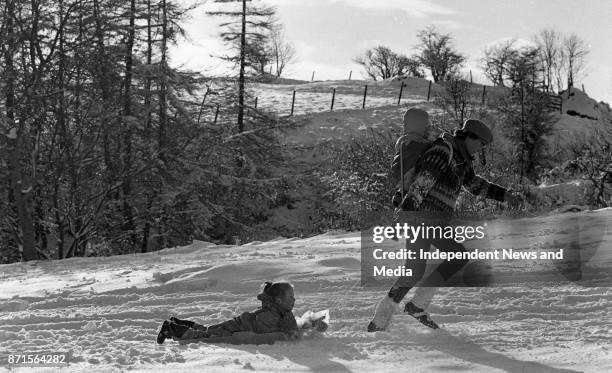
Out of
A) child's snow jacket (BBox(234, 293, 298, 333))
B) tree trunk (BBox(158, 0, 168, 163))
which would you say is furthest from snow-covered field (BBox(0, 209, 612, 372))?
tree trunk (BBox(158, 0, 168, 163))

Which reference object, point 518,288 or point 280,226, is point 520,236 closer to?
point 518,288

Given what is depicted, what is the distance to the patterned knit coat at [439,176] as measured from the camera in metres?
4.83

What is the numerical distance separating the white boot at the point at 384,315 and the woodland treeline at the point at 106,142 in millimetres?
11163

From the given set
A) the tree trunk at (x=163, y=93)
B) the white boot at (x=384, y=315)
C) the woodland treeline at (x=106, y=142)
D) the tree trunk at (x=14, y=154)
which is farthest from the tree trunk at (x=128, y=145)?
the white boot at (x=384, y=315)

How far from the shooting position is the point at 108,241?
55.9ft

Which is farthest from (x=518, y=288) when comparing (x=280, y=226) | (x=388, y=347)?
(x=280, y=226)

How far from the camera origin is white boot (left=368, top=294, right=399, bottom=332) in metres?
4.99

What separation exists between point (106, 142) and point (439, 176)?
14034 mm

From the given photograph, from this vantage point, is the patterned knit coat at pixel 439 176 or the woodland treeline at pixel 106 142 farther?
the woodland treeline at pixel 106 142

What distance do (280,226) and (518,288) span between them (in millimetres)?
19403

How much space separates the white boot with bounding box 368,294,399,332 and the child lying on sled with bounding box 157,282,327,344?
61 cm

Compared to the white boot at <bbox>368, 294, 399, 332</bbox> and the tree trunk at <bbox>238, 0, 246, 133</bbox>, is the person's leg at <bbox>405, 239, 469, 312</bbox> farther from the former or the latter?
the tree trunk at <bbox>238, 0, 246, 133</bbox>

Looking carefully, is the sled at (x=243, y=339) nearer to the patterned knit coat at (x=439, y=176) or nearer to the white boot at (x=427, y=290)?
the white boot at (x=427, y=290)

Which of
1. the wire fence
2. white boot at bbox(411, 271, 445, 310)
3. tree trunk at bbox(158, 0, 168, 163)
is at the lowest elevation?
white boot at bbox(411, 271, 445, 310)
